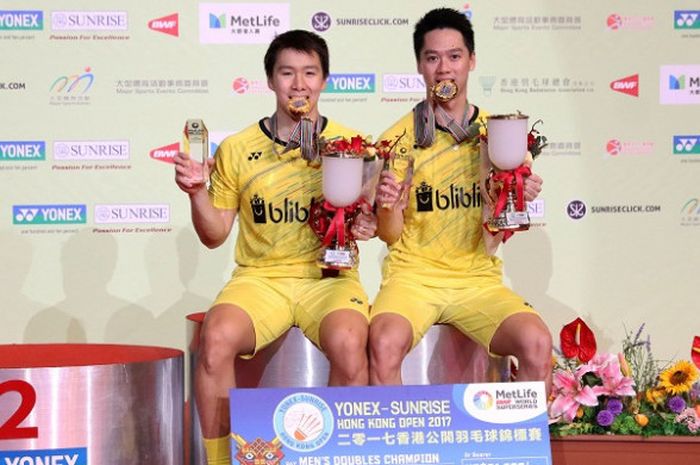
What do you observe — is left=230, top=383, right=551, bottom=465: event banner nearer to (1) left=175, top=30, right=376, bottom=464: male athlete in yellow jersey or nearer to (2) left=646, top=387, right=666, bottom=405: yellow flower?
(1) left=175, top=30, right=376, bottom=464: male athlete in yellow jersey

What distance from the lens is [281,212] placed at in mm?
4020

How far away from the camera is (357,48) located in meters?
5.77

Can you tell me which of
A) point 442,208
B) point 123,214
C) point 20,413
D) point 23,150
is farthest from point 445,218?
point 23,150

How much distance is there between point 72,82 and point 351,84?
134 cm

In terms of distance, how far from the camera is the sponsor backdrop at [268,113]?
5.73 metres

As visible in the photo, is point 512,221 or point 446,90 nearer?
point 512,221

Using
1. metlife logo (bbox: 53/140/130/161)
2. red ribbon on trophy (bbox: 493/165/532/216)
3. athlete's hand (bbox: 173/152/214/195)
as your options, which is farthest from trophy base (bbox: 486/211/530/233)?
metlife logo (bbox: 53/140/130/161)

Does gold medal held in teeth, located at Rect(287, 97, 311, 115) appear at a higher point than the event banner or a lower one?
higher

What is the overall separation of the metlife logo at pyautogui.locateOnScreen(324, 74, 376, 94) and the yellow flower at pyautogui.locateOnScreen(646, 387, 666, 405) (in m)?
2.24

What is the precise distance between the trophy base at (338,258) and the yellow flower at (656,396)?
1.20 m

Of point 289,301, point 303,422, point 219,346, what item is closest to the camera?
point 303,422

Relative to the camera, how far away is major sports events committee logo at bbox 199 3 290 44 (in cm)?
573

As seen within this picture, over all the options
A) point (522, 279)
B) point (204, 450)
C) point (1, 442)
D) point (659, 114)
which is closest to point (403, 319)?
point (204, 450)

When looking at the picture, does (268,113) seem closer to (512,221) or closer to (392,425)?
(512,221)
